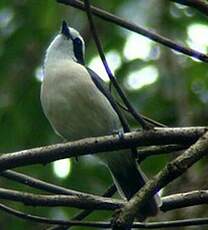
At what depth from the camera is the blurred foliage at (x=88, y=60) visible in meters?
4.19

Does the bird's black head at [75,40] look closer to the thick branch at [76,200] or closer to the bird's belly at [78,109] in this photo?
the bird's belly at [78,109]

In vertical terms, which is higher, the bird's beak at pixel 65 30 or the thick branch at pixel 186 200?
the bird's beak at pixel 65 30

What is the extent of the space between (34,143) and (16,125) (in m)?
0.15

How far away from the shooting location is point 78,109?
3.69m

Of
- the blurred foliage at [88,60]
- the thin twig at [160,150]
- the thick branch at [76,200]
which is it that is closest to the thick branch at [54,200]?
the thick branch at [76,200]

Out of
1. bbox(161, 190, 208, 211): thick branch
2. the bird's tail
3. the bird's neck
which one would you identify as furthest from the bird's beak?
bbox(161, 190, 208, 211): thick branch

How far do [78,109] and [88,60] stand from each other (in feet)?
4.71

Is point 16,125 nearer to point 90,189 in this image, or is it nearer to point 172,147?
point 90,189

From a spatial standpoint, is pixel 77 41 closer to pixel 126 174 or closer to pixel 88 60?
pixel 88 60

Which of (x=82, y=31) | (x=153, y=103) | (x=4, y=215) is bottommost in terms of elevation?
(x=4, y=215)

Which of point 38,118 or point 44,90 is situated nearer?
point 44,90

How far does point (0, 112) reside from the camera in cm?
439

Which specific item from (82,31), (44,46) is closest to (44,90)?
(44,46)

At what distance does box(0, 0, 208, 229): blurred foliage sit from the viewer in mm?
4191
